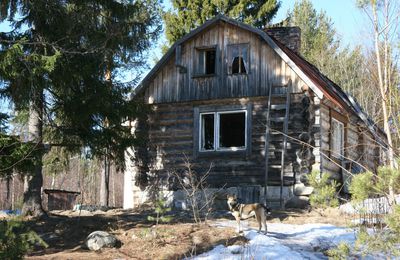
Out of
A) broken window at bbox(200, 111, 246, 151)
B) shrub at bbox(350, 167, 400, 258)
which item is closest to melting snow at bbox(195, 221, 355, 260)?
shrub at bbox(350, 167, 400, 258)

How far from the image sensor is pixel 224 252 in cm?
1077

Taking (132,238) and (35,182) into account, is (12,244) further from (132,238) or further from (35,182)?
(35,182)

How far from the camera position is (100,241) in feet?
40.1

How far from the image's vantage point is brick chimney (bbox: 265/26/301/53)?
22.9 m

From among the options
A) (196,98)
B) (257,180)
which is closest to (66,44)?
(196,98)

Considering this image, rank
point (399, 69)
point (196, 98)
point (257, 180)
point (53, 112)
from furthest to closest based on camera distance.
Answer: point (196, 98)
point (257, 180)
point (53, 112)
point (399, 69)

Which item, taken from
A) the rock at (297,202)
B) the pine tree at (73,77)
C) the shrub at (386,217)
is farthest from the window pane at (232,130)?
the shrub at (386,217)

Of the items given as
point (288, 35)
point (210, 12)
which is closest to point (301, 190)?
point (288, 35)

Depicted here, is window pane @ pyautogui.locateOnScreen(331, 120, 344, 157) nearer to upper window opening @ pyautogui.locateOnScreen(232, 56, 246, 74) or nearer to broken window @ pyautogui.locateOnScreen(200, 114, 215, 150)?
upper window opening @ pyautogui.locateOnScreen(232, 56, 246, 74)

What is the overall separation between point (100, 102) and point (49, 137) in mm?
2511

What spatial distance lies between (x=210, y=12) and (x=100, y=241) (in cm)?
1915

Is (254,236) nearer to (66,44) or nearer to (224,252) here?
(224,252)

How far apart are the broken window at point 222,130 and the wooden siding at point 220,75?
2.40ft

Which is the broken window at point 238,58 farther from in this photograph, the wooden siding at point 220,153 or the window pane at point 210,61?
the wooden siding at point 220,153
